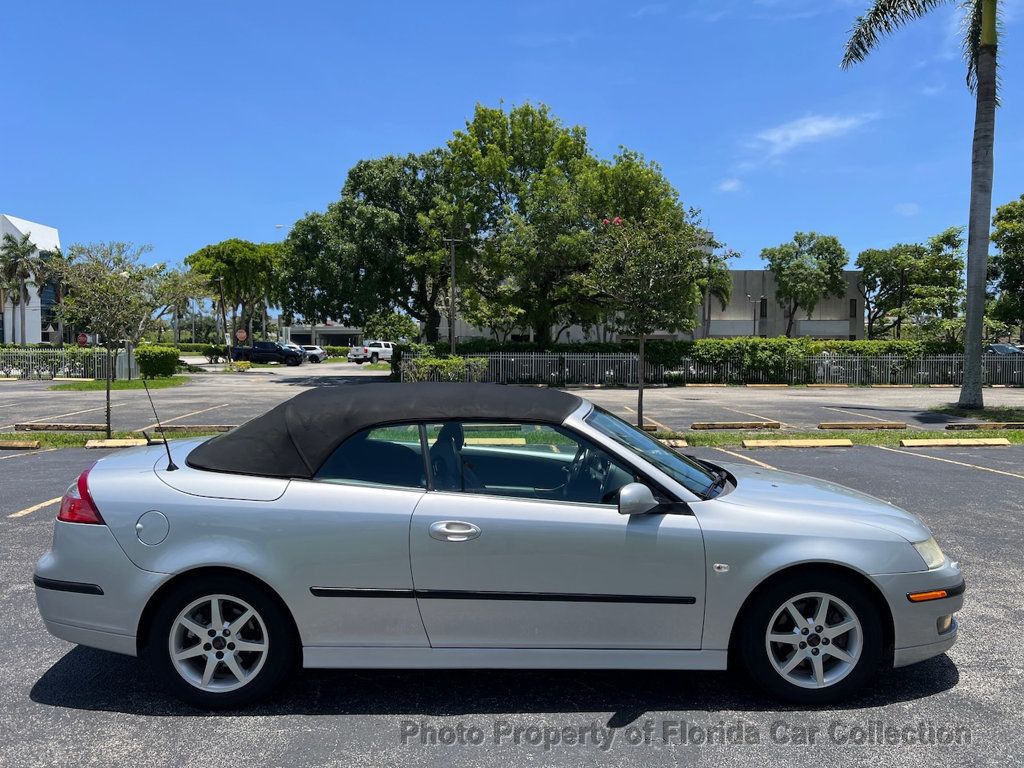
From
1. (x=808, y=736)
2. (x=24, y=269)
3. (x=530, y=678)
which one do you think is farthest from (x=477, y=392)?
(x=24, y=269)

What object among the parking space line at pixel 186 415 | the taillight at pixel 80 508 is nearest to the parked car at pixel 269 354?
the parking space line at pixel 186 415

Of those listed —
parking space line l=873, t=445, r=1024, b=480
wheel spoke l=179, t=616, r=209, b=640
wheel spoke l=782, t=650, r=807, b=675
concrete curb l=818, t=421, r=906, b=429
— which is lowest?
parking space line l=873, t=445, r=1024, b=480

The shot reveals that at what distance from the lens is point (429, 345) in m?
31.8

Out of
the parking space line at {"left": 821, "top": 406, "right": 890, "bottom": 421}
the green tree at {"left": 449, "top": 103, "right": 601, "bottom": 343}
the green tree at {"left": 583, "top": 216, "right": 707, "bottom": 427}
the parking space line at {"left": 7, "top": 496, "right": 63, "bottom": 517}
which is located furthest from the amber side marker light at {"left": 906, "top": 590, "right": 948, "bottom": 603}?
the green tree at {"left": 449, "top": 103, "right": 601, "bottom": 343}

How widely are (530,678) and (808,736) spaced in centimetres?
135

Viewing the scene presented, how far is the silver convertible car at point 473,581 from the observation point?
11.0 ft

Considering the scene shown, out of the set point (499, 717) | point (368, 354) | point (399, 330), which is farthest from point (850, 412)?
point (399, 330)

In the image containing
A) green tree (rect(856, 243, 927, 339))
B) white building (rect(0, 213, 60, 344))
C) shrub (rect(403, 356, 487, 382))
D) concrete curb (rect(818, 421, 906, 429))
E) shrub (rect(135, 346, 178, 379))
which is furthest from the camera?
white building (rect(0, 213, 60, 344))

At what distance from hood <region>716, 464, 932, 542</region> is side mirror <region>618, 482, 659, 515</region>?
45 centimetres

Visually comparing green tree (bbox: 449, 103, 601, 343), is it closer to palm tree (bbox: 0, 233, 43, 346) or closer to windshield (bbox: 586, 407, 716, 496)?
windshield (bbox: 586, 407, 716, 496)

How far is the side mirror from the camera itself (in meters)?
3.34

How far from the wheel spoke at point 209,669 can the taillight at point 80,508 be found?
83cm

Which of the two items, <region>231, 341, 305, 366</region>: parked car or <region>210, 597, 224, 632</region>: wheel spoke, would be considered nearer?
<region>210, 597, 224, 632</region>: wheel spoke

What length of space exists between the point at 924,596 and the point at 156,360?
35128 mm
